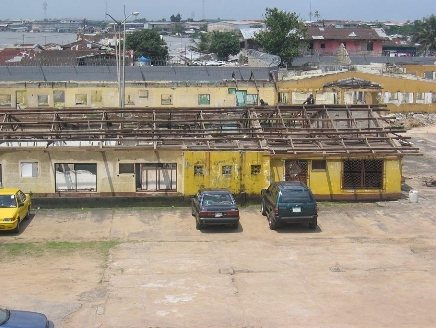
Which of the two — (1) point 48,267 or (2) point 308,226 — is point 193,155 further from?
(1) point 48,267

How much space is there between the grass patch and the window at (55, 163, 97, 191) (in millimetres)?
5302

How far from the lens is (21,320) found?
14312 millimetres

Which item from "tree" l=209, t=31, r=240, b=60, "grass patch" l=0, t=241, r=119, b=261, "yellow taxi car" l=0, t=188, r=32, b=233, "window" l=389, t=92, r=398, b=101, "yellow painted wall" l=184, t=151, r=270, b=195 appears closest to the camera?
"grass patch" l=0, t=241, r=119, b=261

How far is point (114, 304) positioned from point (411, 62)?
213 ft

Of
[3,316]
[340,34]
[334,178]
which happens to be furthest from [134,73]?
→ [340,34]

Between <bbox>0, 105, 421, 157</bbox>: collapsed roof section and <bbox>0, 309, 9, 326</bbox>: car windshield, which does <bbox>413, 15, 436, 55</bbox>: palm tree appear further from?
<bbox>0, 309, 9, 326</bbox>: car windshield

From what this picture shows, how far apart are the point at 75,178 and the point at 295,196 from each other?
954cm

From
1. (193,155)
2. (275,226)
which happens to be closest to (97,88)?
(193,155)

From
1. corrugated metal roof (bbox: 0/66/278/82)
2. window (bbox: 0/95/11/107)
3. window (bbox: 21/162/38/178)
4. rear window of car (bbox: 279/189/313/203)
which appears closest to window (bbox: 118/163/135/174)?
window (bbox: 21/162/38/178)

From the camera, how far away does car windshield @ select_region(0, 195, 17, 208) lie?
24.9 metres

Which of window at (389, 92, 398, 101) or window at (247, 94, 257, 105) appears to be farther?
window at (389, 92, 398, 101)

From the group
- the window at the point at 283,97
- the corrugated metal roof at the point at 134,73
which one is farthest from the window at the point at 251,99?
the corrugated metal roof at the point at 134,73

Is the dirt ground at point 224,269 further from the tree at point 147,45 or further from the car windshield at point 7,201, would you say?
the tree at point 147,45

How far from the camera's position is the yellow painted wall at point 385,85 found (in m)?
55.4
